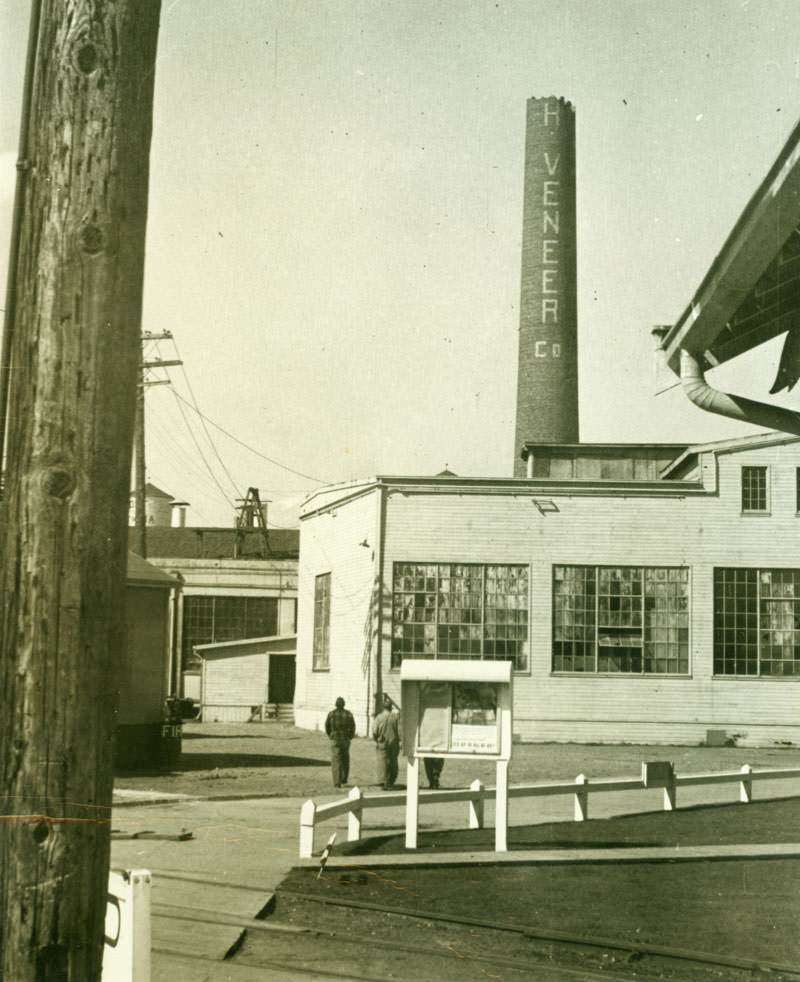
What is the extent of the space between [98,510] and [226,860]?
903 centimetres

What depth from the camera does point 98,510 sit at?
11.1ft

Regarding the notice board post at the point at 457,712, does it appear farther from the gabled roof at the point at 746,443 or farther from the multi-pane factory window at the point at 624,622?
the gabled roof at the point at 746,443

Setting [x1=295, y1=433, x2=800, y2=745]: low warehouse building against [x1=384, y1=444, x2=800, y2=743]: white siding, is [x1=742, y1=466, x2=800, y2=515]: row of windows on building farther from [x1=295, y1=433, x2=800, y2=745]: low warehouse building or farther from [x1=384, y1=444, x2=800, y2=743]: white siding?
[x1=384, y1=444, x2=800, y2=743]: white siding

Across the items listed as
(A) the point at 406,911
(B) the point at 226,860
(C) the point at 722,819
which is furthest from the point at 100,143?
(C) the point at 722,819

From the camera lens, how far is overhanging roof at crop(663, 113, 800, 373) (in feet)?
Answer: 24.3

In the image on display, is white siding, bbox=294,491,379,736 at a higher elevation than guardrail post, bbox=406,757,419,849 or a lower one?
higher

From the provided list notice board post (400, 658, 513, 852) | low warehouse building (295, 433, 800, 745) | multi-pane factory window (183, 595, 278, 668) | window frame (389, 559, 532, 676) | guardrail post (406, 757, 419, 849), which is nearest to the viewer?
guardrail post (406, 757, 419, 849)

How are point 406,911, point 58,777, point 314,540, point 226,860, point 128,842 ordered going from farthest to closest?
point 314,540 → point 128,842 → point 226,860 → point 406,911 → point 58,777

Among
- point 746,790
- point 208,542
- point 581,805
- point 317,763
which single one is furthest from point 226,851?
point 208,542

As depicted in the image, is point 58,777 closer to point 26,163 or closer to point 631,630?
point 26,163

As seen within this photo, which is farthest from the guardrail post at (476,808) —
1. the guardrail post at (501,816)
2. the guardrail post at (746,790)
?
the guardrail post at (746,790)

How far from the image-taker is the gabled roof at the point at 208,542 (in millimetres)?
64500

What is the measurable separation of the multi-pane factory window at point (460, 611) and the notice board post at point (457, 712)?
19.4 m

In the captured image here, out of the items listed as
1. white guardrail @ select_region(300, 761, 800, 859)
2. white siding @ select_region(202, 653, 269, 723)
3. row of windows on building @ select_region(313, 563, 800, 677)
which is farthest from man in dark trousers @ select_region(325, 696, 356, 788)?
white siding @ select_region(202, 653, 269, 723)
